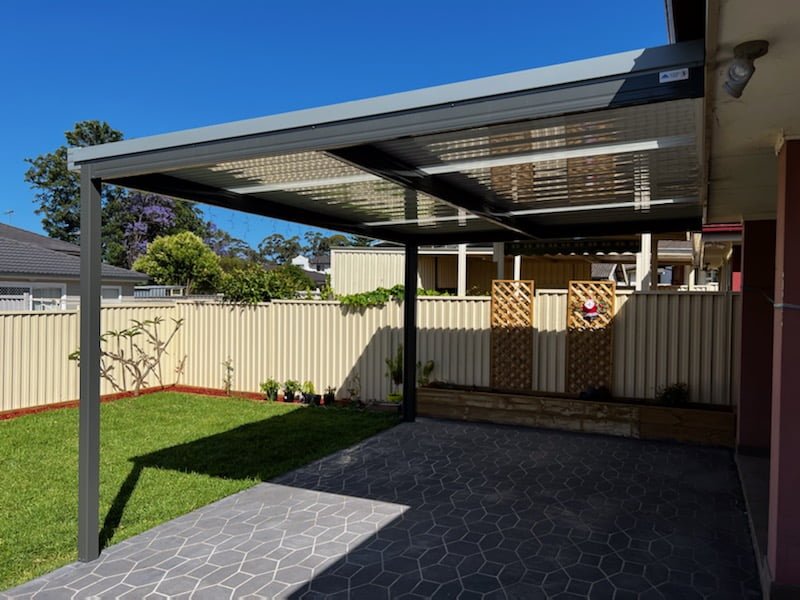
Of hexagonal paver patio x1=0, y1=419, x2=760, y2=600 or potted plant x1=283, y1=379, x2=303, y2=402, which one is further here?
potted plant x1=283, y1=379, x2=303, y2=402

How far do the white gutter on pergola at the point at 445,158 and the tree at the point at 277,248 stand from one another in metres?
57.9

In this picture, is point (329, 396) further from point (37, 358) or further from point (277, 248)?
point (277, 248)

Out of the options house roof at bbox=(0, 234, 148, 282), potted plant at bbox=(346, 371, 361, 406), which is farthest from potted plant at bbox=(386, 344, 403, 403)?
house roof at bbox=(0, 234, 148, 282)

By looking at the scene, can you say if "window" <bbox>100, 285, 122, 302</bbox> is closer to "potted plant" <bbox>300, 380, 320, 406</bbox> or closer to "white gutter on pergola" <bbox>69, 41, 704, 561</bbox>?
"potted plant" <bbox>300, 380, 320, 406</bbox>

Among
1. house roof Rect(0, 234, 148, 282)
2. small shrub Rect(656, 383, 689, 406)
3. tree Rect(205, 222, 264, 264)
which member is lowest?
small shrub Rect(656, 383, 689, 406)

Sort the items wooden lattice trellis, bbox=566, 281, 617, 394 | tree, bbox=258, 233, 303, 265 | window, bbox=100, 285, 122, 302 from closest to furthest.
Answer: wooden lattice trellis, bbox=566, 281, 617, 394 → window, bbox=100, 285, 122, 302 → tree, bbox=258, 233, 303, 265

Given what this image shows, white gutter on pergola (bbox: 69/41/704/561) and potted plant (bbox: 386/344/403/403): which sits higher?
white gutter on pergola (bbox: 69/41/704/561)

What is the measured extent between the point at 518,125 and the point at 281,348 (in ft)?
27.6

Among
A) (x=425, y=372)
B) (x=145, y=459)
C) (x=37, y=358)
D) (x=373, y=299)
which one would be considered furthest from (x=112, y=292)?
(x=145, y=459)

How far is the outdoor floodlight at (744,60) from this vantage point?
1.90m

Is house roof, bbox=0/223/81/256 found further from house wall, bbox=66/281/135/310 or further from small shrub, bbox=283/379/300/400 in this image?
small shrub, bbox=283/379/300/400

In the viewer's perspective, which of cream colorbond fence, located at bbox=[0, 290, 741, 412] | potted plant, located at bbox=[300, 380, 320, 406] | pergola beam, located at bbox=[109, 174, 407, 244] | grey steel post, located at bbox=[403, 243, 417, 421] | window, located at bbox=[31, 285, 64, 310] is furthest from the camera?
window, located at bbox=[31, 285, 64, 310]

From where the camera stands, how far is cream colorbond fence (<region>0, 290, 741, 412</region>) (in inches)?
→ 311

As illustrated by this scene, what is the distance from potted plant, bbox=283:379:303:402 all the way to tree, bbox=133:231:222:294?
21949 mm
